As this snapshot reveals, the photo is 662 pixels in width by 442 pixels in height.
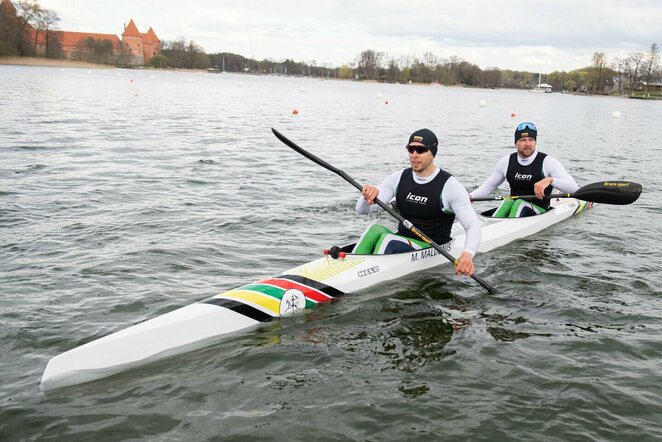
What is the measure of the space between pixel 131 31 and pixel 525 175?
184425 mm

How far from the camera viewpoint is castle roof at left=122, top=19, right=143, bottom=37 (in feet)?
561

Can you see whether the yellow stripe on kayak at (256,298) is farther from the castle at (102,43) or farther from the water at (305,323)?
the castle at (102,43)

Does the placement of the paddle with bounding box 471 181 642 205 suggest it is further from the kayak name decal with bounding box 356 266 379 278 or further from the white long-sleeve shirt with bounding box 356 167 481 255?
the kayak name decal with bounding box 356 266 379 278

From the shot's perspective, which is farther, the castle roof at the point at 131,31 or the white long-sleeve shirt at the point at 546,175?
the castle roof at the point at 131,31

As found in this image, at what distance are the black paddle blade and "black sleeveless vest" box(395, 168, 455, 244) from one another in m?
3.14

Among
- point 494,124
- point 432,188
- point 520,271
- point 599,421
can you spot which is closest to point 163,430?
point 599,421

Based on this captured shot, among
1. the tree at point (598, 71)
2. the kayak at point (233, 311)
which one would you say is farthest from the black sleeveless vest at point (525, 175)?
the tree at point (598, 71)

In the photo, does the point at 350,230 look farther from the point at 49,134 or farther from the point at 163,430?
the point at 49,134

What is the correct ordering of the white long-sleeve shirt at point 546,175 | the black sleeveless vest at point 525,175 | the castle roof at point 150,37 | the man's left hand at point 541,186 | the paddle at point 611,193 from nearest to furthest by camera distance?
the paddle at point 611,193
the man's left hand at point 541,186
the white long-sleeve shirt at point 546,175
the black sleeveless vest at point 525,175
the castle roof at point 150,37

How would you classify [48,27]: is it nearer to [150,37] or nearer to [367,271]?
[150,37]

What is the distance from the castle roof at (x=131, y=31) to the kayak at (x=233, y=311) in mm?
184239

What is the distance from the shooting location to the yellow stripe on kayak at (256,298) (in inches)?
234

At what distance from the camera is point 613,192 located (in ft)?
29.7

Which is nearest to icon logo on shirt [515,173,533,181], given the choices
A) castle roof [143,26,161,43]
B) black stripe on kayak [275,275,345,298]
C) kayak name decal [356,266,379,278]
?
kayak name decal [356,266,379,278]
